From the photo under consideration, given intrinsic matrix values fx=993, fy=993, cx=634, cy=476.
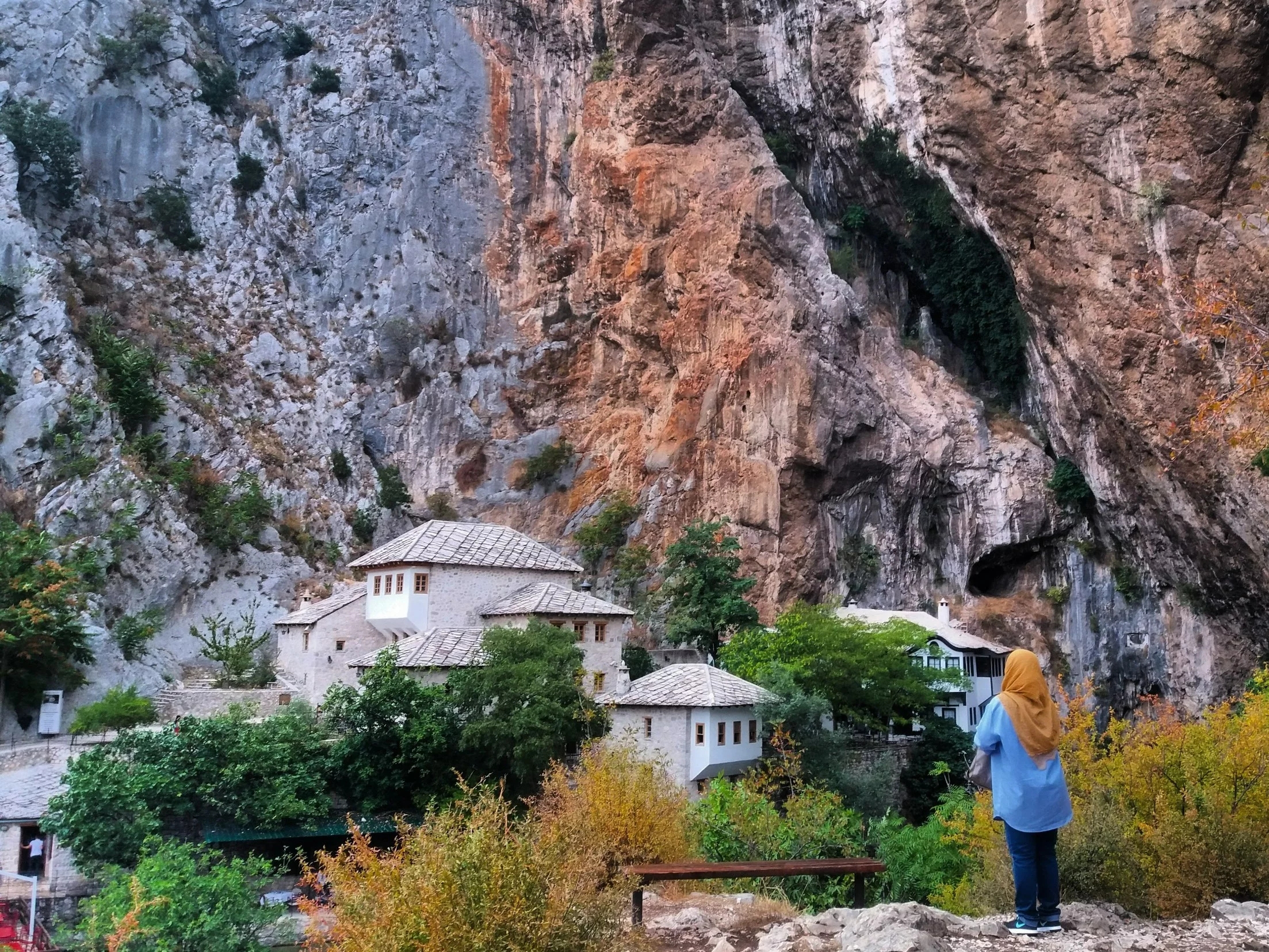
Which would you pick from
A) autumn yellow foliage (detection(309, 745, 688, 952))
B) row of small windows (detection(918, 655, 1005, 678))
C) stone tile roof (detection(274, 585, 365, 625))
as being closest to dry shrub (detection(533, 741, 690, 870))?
autumn yellow foliage (detection(309, 745, 688, 952))

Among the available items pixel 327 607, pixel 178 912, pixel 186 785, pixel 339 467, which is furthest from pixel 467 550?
pixel 339 467

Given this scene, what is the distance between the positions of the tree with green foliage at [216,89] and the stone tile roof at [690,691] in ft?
130

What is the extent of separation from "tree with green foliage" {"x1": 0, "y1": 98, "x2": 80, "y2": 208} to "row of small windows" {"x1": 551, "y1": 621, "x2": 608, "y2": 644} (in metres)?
32.0

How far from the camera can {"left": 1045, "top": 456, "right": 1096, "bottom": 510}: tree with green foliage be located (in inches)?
1396

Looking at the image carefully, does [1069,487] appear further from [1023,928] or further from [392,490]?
[1023,928]

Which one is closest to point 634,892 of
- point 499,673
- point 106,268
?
point 499,673

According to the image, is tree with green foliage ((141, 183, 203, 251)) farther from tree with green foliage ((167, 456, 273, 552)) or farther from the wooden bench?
the wooden bench

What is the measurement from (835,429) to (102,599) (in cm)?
2619

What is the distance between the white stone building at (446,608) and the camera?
87.0 ft

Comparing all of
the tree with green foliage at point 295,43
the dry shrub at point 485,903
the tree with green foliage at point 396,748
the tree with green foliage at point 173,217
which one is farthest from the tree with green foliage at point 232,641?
the tree with green foliage at point 295,43

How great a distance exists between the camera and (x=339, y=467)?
43.2 metres

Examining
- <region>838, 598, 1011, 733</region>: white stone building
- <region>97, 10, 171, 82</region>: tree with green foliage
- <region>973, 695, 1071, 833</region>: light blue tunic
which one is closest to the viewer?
<region>973, 695, 1071, 833</region>: light blue tunic

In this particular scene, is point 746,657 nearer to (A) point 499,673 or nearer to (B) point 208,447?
(A) point 499,673

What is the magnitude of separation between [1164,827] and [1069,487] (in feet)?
90.9
